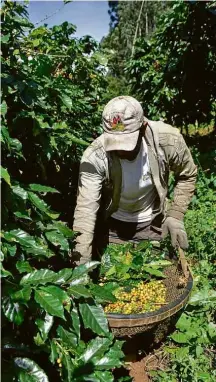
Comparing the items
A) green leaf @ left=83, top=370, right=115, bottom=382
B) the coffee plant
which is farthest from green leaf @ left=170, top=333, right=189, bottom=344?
green leaf @ left=83, top=370, right=115, bottom=382

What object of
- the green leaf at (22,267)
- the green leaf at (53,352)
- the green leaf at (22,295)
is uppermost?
the green leaf at (22,267)

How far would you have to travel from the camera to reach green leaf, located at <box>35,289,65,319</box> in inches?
52.4

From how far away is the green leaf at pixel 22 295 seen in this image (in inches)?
51.3

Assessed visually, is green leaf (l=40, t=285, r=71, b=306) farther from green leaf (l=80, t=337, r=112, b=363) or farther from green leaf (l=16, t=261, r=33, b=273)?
green leaf (l=80, t=337, r=112, b=363)

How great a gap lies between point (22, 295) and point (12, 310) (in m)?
0.05

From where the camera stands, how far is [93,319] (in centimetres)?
156

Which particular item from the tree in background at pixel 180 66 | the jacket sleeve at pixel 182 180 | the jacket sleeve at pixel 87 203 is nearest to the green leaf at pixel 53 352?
the jacket sleeve at pixel 87 203

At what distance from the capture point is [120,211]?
3020mm

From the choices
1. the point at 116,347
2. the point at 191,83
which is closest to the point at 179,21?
the point at 191,83

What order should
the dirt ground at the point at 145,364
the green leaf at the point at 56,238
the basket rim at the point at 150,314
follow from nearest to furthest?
the green leaf at the point at 56,238, the basket rim at the point at 150,314, the dirt ground at the point at 145,364

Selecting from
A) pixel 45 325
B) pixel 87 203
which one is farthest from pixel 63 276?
pixel 87 203

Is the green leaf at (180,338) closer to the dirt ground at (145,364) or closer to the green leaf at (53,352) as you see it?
the dirt ground at (145,364)

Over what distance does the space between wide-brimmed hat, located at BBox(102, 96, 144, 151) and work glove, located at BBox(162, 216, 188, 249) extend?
2.56ft

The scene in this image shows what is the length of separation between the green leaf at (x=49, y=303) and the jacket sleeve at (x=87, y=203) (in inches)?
38.8
